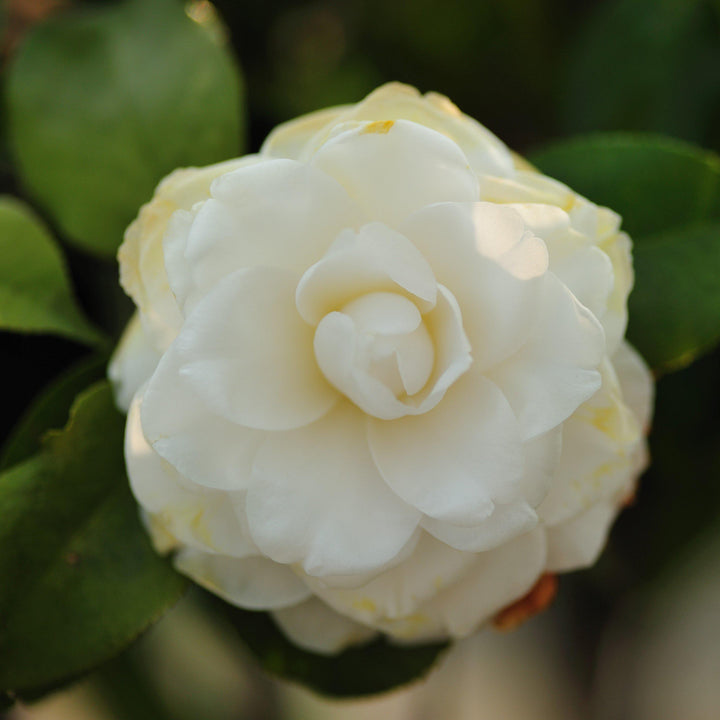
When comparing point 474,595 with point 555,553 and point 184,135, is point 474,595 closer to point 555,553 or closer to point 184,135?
point 555,553

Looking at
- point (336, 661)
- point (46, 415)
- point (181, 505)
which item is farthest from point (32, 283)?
point (336, 661)

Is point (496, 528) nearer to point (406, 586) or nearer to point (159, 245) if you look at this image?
point (406, 586)

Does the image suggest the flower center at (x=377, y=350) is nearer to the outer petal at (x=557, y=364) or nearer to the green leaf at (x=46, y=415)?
the outer petal at (x=557, y=364)

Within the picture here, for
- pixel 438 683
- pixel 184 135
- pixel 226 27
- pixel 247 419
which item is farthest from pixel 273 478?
pixel 438 683

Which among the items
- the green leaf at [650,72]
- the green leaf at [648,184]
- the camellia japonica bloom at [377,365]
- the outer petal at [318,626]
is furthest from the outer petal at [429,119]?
the green leaf at [650,72]

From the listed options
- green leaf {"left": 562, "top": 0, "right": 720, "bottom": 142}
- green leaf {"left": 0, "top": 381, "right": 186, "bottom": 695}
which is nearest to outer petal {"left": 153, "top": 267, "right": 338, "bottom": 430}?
green leaf {"left": 0, "top": 381, "right": 186, "bottom": 695}

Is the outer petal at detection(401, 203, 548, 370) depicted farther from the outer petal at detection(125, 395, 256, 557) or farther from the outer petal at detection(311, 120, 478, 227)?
the outer petal at detection(125, 395, 256, 557)
